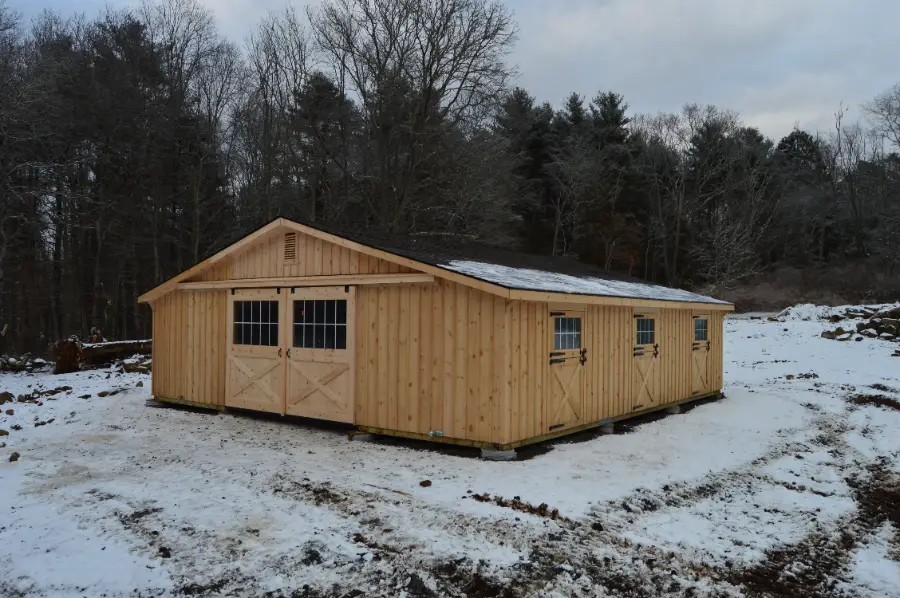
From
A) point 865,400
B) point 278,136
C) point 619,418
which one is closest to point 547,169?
point 278,136

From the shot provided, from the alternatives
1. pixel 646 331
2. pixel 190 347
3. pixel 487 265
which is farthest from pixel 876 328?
pixel 190 347

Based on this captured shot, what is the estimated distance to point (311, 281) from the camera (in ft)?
27.2

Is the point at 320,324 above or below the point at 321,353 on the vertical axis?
above

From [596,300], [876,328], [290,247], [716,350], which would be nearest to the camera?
[596,300]

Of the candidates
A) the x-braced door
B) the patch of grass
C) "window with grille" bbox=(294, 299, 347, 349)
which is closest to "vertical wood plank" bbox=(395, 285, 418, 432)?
"window with grille" bbox=(294, 299, 347, 349)

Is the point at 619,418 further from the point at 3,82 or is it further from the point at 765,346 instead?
the point at 3,82

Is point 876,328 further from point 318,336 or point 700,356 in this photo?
point 318,336

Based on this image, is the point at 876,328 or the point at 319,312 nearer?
the point at 319,312

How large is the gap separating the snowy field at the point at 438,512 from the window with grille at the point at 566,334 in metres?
1.25

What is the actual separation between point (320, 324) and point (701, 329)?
25.1ft

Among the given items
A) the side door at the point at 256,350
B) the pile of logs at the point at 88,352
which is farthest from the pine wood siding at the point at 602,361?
the pile of logs at the point at 88,352

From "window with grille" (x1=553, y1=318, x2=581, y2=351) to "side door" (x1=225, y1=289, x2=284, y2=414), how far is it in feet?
13.3

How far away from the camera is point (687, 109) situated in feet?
107

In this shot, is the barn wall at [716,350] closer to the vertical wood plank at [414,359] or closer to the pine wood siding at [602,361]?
the pine wood siding at [602,361]
